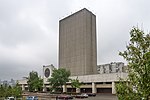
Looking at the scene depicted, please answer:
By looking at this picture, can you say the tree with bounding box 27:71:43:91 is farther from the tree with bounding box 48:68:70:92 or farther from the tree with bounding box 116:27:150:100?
the tree with bounding box 116:27:150:100

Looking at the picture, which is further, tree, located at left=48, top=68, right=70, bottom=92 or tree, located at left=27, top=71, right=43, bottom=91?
tree, located at left=27, top=71, right=43, bottom=91

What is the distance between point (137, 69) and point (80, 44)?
359 feet

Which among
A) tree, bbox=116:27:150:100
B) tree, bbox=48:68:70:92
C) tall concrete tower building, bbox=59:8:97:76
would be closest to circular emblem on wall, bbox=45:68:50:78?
tall concrete tower building, bbox=59:8:97:76

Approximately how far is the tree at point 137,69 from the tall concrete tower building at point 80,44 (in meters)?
103

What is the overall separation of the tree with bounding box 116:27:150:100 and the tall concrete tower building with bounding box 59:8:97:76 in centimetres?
10323

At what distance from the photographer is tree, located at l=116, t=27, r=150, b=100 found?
8875 millimetres

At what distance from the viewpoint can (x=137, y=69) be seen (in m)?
9.18

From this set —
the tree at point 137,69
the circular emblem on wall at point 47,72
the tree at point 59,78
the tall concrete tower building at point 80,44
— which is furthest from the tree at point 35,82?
the tree at point 137,69

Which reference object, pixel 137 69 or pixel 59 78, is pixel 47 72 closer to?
pixel 59 78

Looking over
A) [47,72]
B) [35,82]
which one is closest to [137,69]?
[35,82]

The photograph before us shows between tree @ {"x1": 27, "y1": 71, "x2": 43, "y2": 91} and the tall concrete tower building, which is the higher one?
the tall concrete tower building

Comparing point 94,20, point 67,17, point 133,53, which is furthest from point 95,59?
point 133,53

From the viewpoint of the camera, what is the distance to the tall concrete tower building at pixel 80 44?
114812 mm

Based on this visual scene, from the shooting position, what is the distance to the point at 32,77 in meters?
112
